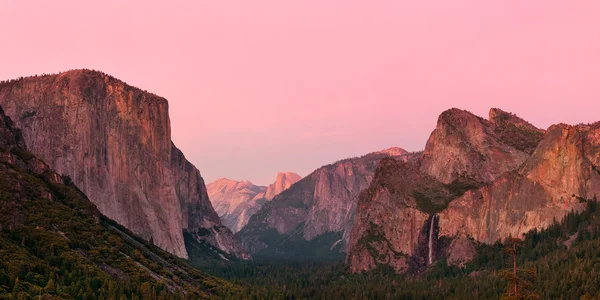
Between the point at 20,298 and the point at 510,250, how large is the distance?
118666mm

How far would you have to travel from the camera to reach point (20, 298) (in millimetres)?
186125

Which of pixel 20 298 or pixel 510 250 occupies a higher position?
pixel 510 250

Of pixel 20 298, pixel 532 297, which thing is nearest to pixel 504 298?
pixel 532 297

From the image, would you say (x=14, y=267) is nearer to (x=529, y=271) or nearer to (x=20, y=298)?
(x=20, y=298)

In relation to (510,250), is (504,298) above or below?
below

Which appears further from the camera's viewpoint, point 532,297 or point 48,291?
point 48,291

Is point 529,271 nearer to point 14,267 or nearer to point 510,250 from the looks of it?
point 510,250

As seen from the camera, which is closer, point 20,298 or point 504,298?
point 504,298

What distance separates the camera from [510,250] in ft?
431

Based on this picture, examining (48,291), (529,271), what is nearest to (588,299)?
(529,271)

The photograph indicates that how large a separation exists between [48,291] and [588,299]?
139 meters

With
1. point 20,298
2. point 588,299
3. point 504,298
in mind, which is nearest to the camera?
point 504,298

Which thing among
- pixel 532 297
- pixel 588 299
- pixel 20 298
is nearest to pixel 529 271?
pixel 532 297

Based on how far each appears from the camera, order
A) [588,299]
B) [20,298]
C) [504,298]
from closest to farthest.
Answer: [504,298] < [20,298] < [588,299]
